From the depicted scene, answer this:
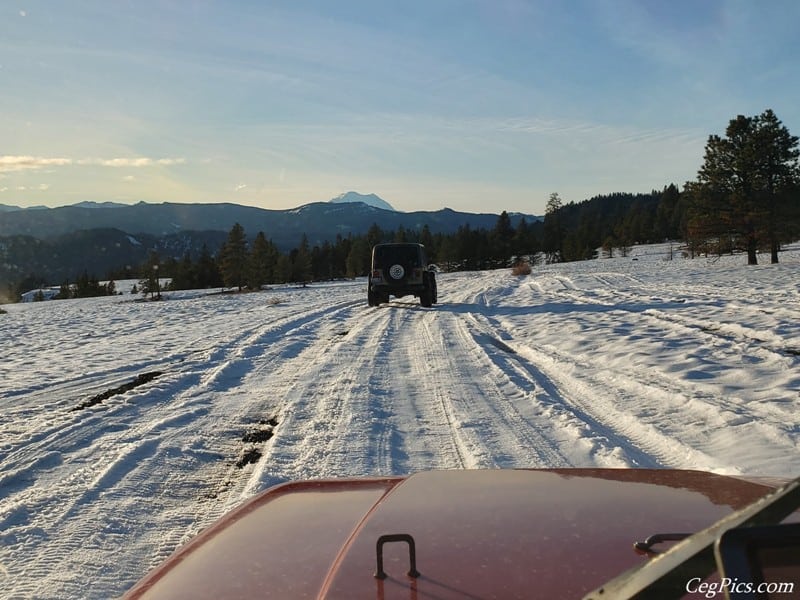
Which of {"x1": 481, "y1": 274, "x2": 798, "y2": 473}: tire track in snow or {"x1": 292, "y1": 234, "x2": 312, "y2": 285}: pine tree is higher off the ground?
{"x1": 292, "y1": 234, "x2": 312, "y2": 285}: pine tree

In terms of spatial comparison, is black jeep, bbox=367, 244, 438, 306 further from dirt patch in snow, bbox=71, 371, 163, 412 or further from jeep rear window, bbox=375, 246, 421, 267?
dirt patch in snow, bbox=71, 371, 163, 412

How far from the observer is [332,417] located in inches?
232

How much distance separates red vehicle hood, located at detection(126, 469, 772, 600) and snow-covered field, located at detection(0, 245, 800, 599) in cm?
142

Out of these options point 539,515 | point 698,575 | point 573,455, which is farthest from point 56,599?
point 573,455

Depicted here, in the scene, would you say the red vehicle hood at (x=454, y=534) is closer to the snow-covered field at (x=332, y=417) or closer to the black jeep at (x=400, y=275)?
the snow-covered field at (x=332, y=417)

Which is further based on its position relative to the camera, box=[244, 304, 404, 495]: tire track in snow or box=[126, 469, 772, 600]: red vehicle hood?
box=[244, 304, 404, 495]: tire track in snow

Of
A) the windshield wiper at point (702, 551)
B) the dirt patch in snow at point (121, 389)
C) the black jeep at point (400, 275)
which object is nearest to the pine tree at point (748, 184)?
the black jeep at point (400, 275)

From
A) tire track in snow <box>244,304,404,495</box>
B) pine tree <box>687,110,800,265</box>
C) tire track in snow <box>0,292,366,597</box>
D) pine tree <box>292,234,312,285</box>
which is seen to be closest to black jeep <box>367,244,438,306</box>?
tire track in snow <box>244,304,404,495</box>

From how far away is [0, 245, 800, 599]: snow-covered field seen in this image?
3.72m

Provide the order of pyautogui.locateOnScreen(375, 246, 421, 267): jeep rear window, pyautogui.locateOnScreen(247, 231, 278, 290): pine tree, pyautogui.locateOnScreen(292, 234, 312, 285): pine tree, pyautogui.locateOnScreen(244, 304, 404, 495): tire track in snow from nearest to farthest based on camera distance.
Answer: pyautogui.locateOnScreen(244, 304, 404, 495): tire track in snow < pyautogui.locateOnScreen(375, 246, 421, 267): jeep rear window < pyautogui.locateOnScreen(247, 231, 278, 290): pine tree < pyautogui.locateOnScreen(292, 234, 312, 285): pine tree

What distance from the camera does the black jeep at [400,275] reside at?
18.6 m

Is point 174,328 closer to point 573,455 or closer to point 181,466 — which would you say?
point 181,466

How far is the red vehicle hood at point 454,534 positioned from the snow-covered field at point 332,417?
1.42 metres

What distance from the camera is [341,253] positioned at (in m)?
94.9
